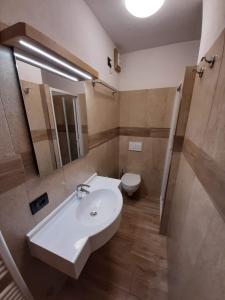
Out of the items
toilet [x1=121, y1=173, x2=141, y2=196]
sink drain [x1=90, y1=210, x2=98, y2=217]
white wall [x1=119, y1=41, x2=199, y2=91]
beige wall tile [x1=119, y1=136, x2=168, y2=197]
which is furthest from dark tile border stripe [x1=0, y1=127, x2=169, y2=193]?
white wall [x1=119, y1=41, x2=199, y2=91]

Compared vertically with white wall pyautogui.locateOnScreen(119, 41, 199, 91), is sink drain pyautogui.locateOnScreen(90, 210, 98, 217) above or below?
below

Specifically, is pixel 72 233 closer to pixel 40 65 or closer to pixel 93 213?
pixel 93 213

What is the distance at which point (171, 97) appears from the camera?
1948 mm

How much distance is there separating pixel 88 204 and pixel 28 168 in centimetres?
70

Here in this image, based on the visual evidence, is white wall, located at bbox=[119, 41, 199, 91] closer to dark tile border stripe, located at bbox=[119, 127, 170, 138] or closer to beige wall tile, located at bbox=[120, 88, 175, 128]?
beige wall tile, located at bbox=[120, 88, 175, 128]

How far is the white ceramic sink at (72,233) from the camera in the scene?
0.73 meters

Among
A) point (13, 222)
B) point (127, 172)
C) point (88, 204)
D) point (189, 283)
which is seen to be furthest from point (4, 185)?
point (127, 172)

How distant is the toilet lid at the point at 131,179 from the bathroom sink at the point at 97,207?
859mm

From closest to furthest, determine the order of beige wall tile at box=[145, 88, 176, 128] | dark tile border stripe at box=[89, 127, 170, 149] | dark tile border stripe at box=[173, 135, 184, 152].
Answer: dark tile border stripe at box=[173, 135, 184, 152]
dark tile border stripe at box=[89, 127, 170, 149]
beige wall tile at box=[145, 88, 176, 128]

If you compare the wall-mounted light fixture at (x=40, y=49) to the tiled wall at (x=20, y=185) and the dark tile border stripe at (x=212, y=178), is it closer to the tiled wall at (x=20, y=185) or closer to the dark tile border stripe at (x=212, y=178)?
the tiled wall at (x=20, y=185)

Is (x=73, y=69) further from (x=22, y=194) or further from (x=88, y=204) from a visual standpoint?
(x=88, y=204)

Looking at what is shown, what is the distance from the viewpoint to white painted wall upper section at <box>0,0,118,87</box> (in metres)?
0.70

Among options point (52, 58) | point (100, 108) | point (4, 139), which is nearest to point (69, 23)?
point (52, 58)

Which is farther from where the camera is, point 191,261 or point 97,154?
point 97,154
